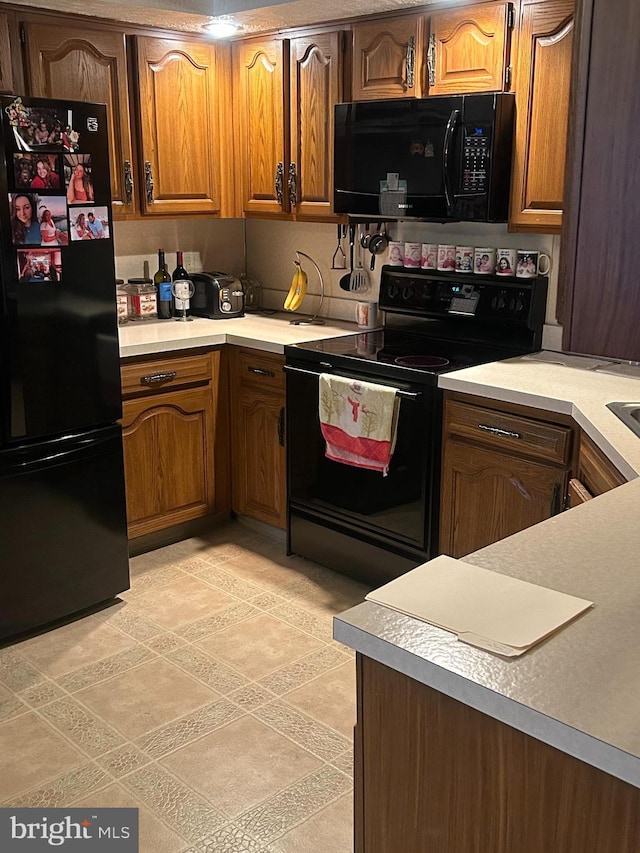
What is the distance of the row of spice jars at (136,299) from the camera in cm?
389

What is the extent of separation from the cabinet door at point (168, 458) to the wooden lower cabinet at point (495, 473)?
1210mm

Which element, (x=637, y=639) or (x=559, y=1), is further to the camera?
(x=559, y=1)

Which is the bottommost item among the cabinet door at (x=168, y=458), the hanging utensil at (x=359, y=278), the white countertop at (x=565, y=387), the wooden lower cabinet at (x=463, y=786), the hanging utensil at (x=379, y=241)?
the cabinet door at (x=168, y=458)

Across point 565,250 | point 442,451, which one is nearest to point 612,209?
point 565,250

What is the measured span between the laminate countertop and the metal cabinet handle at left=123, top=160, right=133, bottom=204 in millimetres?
2560

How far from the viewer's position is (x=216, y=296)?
401 cm

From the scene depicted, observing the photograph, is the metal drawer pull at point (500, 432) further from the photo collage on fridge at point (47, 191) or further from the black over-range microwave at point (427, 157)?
the photo collage on fridge at point (47, 191)

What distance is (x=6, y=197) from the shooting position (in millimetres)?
2678

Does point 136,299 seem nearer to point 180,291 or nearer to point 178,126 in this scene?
point 180,291

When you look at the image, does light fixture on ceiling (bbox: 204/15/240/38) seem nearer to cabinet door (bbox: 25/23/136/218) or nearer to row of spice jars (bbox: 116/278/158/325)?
cabinet door (bbox: 25/23/136/218)

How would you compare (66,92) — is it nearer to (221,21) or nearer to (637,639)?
(221,21)

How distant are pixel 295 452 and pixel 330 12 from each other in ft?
5.62

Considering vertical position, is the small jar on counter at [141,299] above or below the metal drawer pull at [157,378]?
above

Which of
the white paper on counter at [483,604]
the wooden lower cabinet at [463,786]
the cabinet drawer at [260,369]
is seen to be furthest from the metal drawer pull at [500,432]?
the wooden lower cabinet at [463,786]
